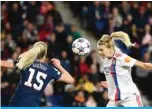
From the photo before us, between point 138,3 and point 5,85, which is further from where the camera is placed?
point 138,3

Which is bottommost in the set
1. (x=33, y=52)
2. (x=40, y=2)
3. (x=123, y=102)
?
(x=123, y=102)

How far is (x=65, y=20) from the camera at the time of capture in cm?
1889

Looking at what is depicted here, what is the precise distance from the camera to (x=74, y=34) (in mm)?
17406

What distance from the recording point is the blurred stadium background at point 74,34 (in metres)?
15.1

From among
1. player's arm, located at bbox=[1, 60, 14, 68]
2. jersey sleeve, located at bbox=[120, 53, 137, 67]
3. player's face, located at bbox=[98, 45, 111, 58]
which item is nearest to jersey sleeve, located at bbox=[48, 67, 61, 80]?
player's arm, located at bbox=[1, 60, 14, 68]

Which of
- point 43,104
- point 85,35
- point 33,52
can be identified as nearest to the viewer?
point 33,52

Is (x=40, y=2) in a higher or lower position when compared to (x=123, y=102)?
higher

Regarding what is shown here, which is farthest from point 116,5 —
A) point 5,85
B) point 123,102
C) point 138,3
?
point 123,102

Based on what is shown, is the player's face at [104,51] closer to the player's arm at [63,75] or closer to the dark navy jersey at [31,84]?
the player's arm at [63,75]

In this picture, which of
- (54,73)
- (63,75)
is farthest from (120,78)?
(54,73)

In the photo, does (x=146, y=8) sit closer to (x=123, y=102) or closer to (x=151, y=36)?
(x=151, y=36)

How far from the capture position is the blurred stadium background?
49.6ft

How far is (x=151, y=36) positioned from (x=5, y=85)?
14.1 ft

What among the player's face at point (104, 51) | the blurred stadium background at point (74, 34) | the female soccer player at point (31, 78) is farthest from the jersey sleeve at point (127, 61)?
the blurred stadium background at point (74, 34)
